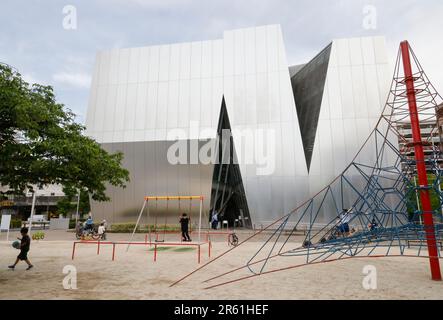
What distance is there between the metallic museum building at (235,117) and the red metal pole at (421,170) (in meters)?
15.9

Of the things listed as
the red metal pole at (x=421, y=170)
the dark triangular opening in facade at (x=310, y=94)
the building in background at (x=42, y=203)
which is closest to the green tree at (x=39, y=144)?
the red metal pole at (x=421, y=170)

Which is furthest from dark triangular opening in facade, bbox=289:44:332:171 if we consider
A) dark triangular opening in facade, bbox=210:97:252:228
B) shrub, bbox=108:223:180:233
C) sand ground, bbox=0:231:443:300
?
sand ground, bbox=0:231:443:300

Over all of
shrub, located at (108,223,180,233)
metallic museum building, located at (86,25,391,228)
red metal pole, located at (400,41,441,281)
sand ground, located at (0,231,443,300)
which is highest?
metallic museum building, located at (86,25,391,228)

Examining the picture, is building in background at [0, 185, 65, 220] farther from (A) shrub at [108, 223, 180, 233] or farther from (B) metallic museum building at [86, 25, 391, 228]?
(A) shrub at [108, 223, 180, 233]

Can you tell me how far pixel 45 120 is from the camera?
747cm

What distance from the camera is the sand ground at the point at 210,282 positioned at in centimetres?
664

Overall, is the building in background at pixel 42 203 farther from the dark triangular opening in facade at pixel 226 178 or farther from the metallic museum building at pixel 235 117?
the dark triangular opening in facade at pixel 226 178

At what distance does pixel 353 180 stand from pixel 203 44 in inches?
742

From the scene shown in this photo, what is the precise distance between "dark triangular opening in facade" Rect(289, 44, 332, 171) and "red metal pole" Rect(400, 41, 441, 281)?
16.1 metres

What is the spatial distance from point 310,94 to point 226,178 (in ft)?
37.2

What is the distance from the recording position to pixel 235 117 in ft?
86.0

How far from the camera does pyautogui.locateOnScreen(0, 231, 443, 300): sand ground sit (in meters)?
6.64

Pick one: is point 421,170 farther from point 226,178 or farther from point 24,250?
point 226,178
